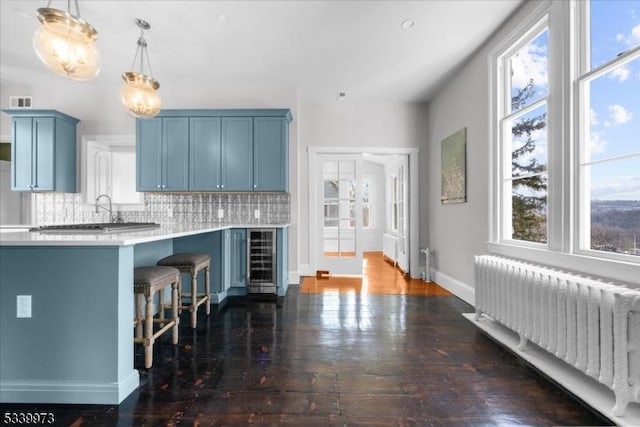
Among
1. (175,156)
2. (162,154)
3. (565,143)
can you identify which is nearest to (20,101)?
(162,154)

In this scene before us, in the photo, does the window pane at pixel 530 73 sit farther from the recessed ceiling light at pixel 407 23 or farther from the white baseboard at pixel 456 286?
the white baseboard at pixel 456 286

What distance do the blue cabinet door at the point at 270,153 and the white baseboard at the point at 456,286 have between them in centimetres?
254

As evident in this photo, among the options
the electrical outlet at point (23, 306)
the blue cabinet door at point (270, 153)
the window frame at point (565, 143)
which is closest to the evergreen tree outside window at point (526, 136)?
the window frame at point (565, 143)

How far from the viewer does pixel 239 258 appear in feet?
12.7

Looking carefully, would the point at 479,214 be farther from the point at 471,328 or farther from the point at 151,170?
the point at 151,170

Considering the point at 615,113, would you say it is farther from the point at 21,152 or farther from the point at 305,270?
the point at 21,152

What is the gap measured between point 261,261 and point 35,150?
11.2ft

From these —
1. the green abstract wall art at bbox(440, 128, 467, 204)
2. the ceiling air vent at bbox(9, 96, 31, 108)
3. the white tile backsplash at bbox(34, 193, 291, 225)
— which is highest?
the ceiling air vent at bbox(9, 96, 31, 108)

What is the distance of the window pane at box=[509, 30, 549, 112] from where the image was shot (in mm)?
2508

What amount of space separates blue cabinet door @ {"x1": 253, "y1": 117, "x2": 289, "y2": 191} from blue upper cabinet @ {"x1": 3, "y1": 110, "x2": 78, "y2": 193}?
2.70 m

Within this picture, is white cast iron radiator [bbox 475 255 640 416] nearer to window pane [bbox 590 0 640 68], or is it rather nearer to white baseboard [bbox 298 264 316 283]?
window pane [bbox 590 0 640 68]

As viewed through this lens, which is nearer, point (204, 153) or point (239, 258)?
point (239, 258)

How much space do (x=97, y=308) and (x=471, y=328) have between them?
2875 millimetres

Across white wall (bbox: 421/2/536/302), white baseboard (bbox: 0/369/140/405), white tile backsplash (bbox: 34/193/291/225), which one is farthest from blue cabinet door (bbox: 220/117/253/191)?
white baseboard (bbox: 0/369/140/405)
